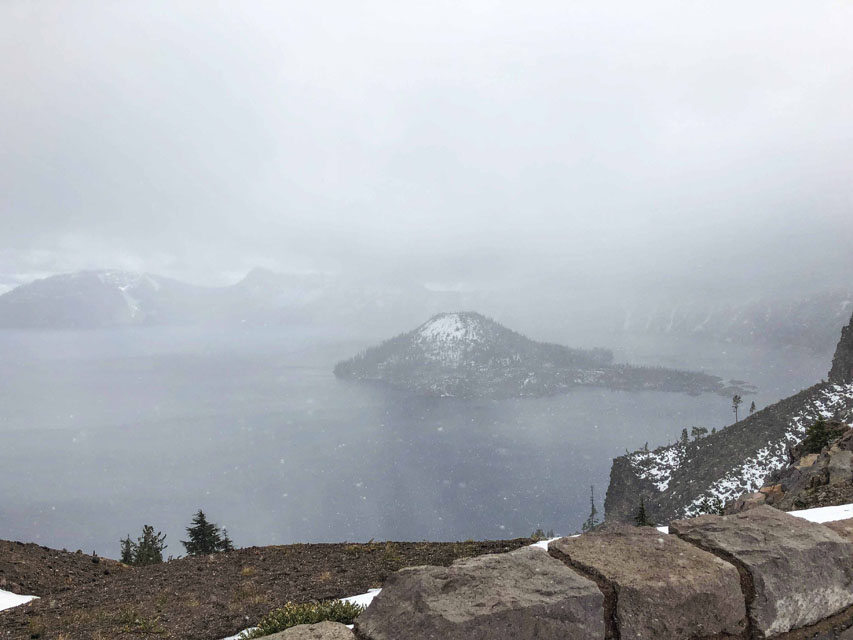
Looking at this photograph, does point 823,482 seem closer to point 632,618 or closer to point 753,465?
point 632,618

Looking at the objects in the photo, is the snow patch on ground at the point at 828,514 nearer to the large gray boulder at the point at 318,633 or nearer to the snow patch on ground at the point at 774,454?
the large gray boulder at the point at 318,633

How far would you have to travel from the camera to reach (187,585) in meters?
12.9

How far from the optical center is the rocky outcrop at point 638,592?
4.22 meters

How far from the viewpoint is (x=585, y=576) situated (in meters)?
4.95

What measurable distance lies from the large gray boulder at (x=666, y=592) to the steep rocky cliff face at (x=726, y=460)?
83055 millimetres

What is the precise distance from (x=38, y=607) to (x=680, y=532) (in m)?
17.1

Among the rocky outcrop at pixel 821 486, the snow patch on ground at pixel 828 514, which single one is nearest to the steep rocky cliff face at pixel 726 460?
the rocky outcrop at pixel 821 486

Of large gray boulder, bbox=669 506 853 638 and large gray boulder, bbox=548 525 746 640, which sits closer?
large gray boulder, bbox=548 525 746 640

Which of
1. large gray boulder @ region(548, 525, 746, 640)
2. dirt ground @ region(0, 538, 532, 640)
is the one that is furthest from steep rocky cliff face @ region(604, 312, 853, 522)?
large gray boulder @ region(548, 525, 746, 640)

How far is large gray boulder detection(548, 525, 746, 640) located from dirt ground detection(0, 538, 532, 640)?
25.0 ft

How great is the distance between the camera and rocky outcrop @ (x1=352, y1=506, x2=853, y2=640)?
422 cm

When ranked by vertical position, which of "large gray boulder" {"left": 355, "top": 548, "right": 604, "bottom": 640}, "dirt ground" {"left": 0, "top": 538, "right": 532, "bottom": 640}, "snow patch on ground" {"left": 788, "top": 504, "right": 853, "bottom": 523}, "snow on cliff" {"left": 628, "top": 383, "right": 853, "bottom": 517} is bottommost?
"snow on cliff" {"left": 628, "top": 383, "right": 853, "bottom": 517}

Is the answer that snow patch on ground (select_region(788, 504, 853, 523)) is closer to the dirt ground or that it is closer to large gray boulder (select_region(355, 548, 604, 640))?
the dirt ground

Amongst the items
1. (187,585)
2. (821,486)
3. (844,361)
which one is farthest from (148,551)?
(844,361)
